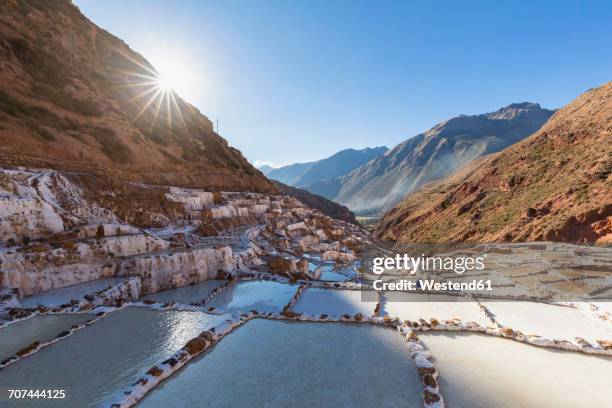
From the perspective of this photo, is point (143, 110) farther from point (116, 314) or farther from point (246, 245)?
point (116, 314)

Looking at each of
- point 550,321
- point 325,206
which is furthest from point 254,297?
point 325,206

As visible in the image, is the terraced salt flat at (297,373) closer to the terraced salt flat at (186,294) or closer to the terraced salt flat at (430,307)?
the terraced salt flat at (430,307)

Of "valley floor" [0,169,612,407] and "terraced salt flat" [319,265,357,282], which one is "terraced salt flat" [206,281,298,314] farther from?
"terraced salt flat" [319,265,357,282]

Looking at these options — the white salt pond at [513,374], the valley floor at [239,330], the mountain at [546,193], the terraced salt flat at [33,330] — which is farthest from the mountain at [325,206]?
the white salt pond at [513,374]

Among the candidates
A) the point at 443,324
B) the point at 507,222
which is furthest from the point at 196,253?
the point at 507,222

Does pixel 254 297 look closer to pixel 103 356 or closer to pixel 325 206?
pixel 103 356

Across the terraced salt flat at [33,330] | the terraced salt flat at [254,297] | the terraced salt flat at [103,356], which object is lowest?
the terraced salt flat at [254,297]
